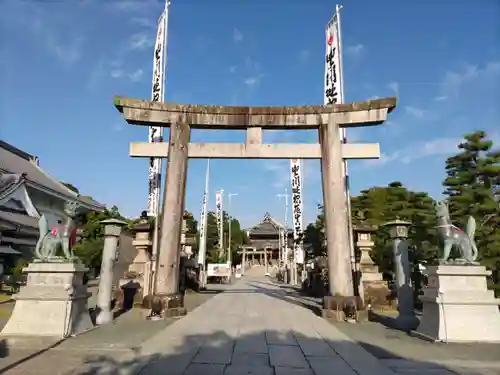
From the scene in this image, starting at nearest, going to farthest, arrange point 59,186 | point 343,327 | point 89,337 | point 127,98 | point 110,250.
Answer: point 89,337, point 343,327, point 110,250, point 127,98, point 59,186

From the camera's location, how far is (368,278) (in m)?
13.0

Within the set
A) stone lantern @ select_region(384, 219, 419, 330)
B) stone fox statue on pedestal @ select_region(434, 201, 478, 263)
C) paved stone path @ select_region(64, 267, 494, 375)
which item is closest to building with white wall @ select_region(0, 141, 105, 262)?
paved stone path @ select_region(64, 267, 494, 375)

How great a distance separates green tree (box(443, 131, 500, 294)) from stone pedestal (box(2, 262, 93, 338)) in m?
11.5

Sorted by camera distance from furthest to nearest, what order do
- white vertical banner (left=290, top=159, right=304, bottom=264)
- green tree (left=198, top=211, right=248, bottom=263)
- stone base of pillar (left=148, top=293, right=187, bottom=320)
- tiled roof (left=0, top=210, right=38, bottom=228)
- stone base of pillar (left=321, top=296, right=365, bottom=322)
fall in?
green tree (left=198, top=211, right=248, bottom=263) → white vertical banner (left=290, top=159, right=304, bottom=264) → tiled roof (left=0, top=210, right=38, bottom=228) → stone base of pillar (left=148, top=293, right=187, bottom=320) → stone base of pillar (left=321, top=296, right=365, bottom=322)

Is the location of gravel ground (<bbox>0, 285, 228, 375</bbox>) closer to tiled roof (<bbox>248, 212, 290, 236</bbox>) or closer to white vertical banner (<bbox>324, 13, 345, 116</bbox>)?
white vertical banner (<bbox>324, 13, 345, 116</bbox>)

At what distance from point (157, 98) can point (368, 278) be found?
12.3m

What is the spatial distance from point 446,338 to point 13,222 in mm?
19147

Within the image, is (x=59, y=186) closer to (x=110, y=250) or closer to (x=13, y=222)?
(x=13, y=222)

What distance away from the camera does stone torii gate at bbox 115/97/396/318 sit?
995 centimetres

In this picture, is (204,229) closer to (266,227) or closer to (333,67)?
(333,67)

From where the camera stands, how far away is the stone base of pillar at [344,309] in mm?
9328

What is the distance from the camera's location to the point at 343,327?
27.8ft

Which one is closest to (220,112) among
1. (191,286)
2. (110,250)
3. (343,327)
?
(110,250)

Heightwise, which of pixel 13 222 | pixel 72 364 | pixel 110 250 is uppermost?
pixel 13 222
